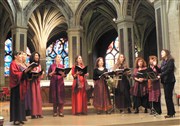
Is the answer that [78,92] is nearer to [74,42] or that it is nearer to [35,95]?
[35,95]

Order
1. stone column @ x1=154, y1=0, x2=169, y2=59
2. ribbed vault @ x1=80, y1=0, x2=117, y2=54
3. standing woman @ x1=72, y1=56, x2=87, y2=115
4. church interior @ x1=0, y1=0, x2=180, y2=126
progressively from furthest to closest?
ribbed vault @ x1=80, y1=0, x2=117, y2=54 < stone column @ x1=154, y1=0, x2=169, y2=59 < standing woman @ x1=72, y1=56, x2=87, y2=115 < church interior @ x1=0, y1=0, x2=180, y2=126

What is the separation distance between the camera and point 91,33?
888 inches

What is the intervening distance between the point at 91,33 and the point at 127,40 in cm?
926

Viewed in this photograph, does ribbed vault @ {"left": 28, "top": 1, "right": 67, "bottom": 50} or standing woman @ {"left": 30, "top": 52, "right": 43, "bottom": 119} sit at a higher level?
ribbed vault @ {"left": 28, "top": 1, "right": 67, "bottom": 50}

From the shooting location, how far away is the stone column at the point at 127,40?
13.5m

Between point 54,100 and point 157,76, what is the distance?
8.85 feet

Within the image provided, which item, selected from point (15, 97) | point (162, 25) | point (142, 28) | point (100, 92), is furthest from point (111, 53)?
point (15, 97)

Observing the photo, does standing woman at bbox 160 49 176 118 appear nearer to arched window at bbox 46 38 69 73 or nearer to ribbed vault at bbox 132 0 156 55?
ribbed vault at bbox 132 0 156 55

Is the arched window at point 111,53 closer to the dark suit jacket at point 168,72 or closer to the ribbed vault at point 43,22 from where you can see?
the ribbed vault at point 43,22

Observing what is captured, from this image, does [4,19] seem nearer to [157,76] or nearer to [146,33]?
[146,33]

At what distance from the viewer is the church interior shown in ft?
21.7

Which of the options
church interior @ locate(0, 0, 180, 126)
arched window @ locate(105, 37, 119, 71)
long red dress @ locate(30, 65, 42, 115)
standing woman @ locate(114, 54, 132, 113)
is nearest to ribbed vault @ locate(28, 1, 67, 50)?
church interior @ locate(0, 0, 180, 126)

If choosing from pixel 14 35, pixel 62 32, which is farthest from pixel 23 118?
pixel 62 32

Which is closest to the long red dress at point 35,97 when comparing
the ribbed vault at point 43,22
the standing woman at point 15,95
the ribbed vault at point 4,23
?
the standing woman at point 15,95
